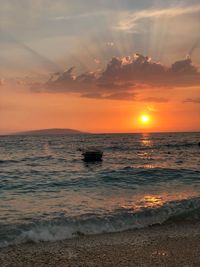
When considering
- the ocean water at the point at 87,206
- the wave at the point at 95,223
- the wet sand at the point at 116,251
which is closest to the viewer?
the wet sand at the point at 116,251

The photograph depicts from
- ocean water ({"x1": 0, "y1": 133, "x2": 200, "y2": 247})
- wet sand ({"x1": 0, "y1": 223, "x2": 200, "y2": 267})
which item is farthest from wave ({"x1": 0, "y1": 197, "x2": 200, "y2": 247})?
wet sand ({"x1": 0, "y1": 223, "x2": 200, "y2": 267})

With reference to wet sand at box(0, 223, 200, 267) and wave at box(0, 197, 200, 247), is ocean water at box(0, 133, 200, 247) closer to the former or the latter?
wave at box(0, 197, 200, 247)

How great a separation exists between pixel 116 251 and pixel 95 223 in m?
3.44

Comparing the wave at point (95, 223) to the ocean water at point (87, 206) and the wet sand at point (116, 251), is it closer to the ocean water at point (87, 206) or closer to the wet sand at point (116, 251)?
the ocean water at point (87, 206)

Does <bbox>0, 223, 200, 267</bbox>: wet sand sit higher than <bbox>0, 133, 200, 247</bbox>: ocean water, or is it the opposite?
<bbox>0, 223, 200, 267</bbox>: wet sand

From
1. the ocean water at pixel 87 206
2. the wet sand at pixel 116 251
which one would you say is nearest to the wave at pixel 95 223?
the ocean water at pixel 87 206

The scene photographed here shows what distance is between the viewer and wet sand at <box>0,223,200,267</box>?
942 centimetres

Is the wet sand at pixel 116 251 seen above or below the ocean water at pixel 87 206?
above

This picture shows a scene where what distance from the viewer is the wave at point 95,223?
1217 centimetres

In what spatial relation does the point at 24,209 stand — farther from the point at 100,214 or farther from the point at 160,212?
the point at 160,212

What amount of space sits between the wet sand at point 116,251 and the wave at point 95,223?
0.64 metres

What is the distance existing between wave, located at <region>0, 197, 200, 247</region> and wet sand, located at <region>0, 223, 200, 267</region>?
64 centimetres

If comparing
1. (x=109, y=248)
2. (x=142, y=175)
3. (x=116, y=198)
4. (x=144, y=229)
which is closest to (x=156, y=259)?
(x=109, y=248)

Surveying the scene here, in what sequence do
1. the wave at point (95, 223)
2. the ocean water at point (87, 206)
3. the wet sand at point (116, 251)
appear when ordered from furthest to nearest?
the ocean water at point (87, 206)
the wave at point (95, 223)
the wet sand at point (116, 251)
